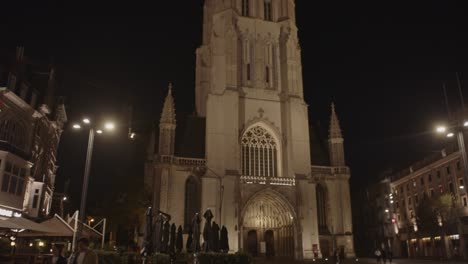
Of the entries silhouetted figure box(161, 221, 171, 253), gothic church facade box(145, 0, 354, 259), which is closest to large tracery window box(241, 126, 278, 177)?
gothic church facade box(145, 0, 354, 259)

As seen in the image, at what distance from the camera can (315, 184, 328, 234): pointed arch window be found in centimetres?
4403

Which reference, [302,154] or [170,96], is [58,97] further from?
[302,154]

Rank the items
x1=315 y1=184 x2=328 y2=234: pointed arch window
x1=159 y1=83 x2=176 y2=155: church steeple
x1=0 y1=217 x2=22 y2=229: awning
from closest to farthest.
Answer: x1=0 y1=217 x2=22 y2=229: awning < x1=159 y1=83 x2=176 y2=155: church steeple < x1=315 y1=184 x2=328 y2=234: pointed arch window

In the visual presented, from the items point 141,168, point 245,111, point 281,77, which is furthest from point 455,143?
point 141,168

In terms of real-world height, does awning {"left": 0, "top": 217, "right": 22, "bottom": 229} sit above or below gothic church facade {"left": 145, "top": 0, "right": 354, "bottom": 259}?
below

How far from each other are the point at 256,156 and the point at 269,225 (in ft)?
24.2

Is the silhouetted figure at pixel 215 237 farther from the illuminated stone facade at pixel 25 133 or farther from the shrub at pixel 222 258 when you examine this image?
the illuminated stone facade at pixel 25 133

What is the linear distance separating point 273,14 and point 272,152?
17207mm

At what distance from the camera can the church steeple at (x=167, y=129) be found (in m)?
41.4

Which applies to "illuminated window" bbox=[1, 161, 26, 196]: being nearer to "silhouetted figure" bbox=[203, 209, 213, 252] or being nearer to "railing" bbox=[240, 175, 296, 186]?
"silhouetted figure" bbox=[203, 209, 213, 252]

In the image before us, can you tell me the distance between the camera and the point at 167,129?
140 feet

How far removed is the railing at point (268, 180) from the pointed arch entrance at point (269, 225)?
105 cm

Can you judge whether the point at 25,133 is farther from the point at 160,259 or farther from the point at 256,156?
the point at 256,156

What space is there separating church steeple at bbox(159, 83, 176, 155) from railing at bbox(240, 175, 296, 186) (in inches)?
319
